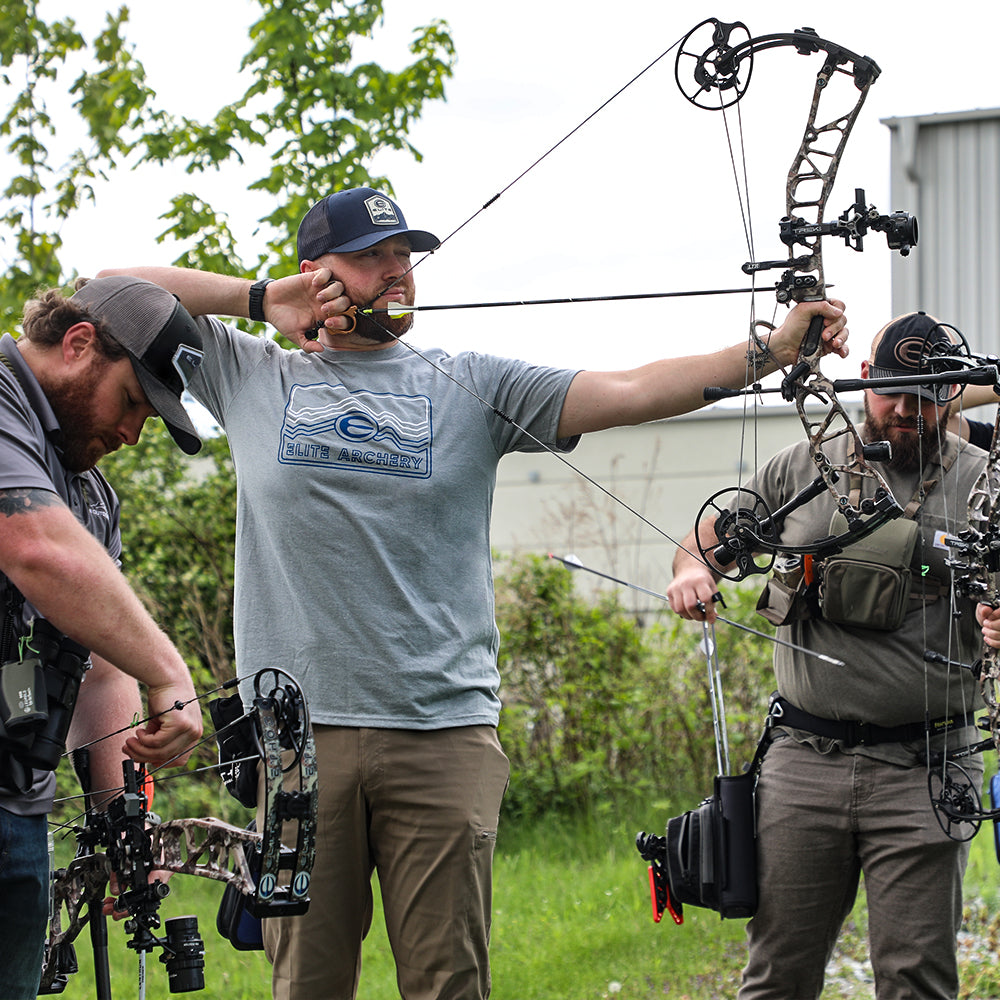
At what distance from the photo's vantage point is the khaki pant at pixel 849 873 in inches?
122

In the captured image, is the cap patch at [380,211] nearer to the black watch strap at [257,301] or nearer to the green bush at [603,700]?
the black watch strap at [257,301]

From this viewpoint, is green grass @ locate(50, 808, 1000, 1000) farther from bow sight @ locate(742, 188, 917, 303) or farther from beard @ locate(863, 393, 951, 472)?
bow sight @ locate(742, 188, 917, 303)

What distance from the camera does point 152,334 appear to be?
2.40 meters

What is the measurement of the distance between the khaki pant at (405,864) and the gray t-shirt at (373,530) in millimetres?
66

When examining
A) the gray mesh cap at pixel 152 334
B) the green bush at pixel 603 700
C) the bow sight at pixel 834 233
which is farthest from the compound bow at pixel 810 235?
the green bush at pixel 603 700

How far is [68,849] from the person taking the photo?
657cm

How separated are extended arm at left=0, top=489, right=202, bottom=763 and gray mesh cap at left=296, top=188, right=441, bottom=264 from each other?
3.91 ft

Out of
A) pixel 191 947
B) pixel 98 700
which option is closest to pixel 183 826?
pixel 191 947

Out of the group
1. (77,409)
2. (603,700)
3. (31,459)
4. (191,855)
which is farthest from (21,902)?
(603,700)

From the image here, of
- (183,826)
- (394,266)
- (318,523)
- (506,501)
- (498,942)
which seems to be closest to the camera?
(183,826)

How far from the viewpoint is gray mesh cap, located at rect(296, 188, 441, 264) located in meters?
3.07

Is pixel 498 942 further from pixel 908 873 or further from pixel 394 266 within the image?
pixel 394 266

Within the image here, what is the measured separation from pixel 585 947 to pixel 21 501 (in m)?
3.49

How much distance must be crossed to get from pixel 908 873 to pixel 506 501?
1158cm
